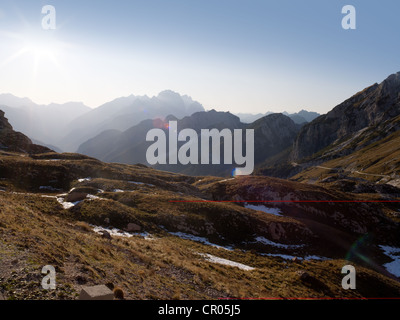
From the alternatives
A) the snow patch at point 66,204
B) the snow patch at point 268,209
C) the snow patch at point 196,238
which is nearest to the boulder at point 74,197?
the snow patch at point 66,204

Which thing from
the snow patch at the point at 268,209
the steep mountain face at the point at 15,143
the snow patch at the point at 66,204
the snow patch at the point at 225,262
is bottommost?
the snow patch at the point at 225,262

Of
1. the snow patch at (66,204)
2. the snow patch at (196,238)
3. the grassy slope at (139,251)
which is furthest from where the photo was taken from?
the snow patch at (196,238)

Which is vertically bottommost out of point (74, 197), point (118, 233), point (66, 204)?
point (118, 233)

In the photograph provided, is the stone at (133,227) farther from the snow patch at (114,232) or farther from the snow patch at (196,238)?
the snow patch at (196,238)

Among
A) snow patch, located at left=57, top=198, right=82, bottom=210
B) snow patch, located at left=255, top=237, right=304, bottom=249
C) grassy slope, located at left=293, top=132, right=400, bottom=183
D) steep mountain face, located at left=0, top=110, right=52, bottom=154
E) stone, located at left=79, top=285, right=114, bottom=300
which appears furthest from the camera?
grassy slope, located at left=293, top=132, right=400, bottom=183

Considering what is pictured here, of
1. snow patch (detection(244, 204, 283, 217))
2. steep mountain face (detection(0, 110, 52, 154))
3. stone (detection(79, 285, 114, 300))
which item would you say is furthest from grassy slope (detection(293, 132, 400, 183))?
stone (detection(79, 285, 114, 300))

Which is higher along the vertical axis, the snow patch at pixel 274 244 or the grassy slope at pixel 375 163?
the grassy slope at pixel 375 163

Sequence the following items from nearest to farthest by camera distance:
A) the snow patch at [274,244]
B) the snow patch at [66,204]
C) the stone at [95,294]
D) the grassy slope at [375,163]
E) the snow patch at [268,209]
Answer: the stone at [95,294] → the snow patch at [66,204] → the snow patch at [274,244] → the snow patch at [268,209] → the grassy slope at [375,163]

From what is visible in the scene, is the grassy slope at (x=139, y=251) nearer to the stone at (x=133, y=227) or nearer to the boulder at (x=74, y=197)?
the stone at (x=133, y=227)

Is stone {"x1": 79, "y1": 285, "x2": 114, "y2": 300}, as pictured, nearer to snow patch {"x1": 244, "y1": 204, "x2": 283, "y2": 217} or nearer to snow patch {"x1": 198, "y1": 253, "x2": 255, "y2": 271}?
snow patch {"x1": 198, "y1": 253, "x2": 255, "y2": 271}

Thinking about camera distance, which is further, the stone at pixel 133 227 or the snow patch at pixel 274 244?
the snow patch at pixel 274 244

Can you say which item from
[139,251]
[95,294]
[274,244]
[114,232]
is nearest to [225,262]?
[139,251]

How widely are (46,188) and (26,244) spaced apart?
105ft

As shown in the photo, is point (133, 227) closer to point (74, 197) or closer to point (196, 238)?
point (196, 238)
